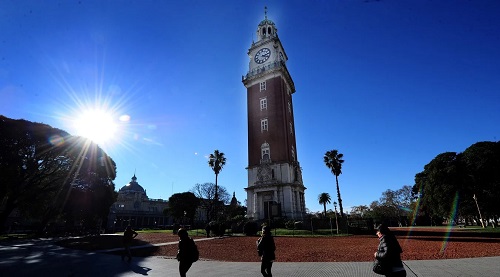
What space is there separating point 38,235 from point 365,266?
39.1 m

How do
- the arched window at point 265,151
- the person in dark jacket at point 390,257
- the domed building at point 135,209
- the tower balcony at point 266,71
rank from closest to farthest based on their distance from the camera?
the person in dark jacket at point 390,257 → the arched window at point 265,151 → the tower balcony at point 266,71 → the domed building at point 135,209

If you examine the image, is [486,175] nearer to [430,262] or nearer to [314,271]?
[430,262]

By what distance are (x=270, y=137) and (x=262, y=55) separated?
1723cm

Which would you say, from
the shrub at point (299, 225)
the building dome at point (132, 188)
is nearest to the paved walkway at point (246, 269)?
the shrub at point (299, 225)

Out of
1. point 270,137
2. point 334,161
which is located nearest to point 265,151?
point 270,137

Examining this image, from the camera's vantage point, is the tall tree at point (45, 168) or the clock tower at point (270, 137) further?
the clock tower at point (270, 137)

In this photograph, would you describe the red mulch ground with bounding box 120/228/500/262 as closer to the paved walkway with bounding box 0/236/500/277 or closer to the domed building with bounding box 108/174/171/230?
the paved walkway with bounding box 0/236/500/277

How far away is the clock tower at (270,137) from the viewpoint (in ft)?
134

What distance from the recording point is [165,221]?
9825cm

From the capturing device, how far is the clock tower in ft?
134

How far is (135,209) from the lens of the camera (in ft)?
295

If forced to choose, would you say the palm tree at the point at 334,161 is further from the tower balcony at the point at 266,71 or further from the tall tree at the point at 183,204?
the tall tree at the point at 183,204

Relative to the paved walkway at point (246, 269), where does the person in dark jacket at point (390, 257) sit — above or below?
above

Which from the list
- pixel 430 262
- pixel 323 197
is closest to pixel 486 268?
pixel 430 262
